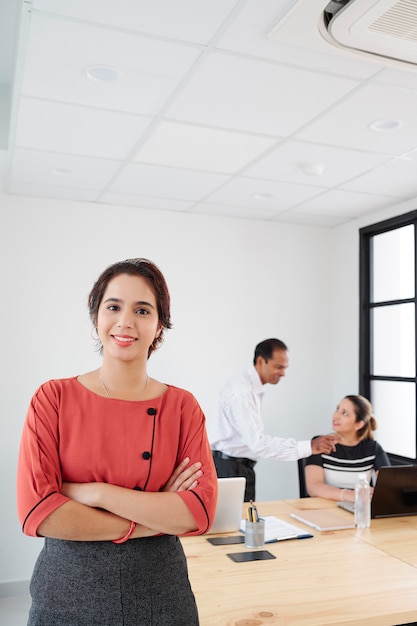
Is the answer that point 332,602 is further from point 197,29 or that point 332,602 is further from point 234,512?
point 197,29

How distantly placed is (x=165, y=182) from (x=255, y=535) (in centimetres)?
236

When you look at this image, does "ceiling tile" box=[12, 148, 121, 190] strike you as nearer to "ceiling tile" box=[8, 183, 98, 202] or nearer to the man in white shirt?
"ceiling tile" box=[8, 183, 98, 202]

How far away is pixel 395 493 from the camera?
284 centimetres

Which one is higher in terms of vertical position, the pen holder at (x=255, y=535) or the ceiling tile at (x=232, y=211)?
the ceiling tile at (x=232, y=211)

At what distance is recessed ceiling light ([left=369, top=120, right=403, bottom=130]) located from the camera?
282 centimetres

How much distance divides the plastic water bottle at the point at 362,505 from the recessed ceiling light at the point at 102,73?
6.61 ft

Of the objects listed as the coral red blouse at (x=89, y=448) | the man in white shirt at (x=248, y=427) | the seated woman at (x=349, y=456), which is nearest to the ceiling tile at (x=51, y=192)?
the man in white shirt at (x=248, y=427)

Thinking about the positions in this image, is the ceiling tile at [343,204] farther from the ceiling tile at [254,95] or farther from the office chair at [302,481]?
the office chair at [302,481]

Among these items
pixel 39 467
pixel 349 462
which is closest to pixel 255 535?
pixel 39 467

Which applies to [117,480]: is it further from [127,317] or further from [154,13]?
[154,13]

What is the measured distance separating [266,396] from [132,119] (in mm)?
2701

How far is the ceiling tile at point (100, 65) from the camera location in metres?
2.12

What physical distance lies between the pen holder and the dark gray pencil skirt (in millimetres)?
896

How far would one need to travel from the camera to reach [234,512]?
8.35 feet
